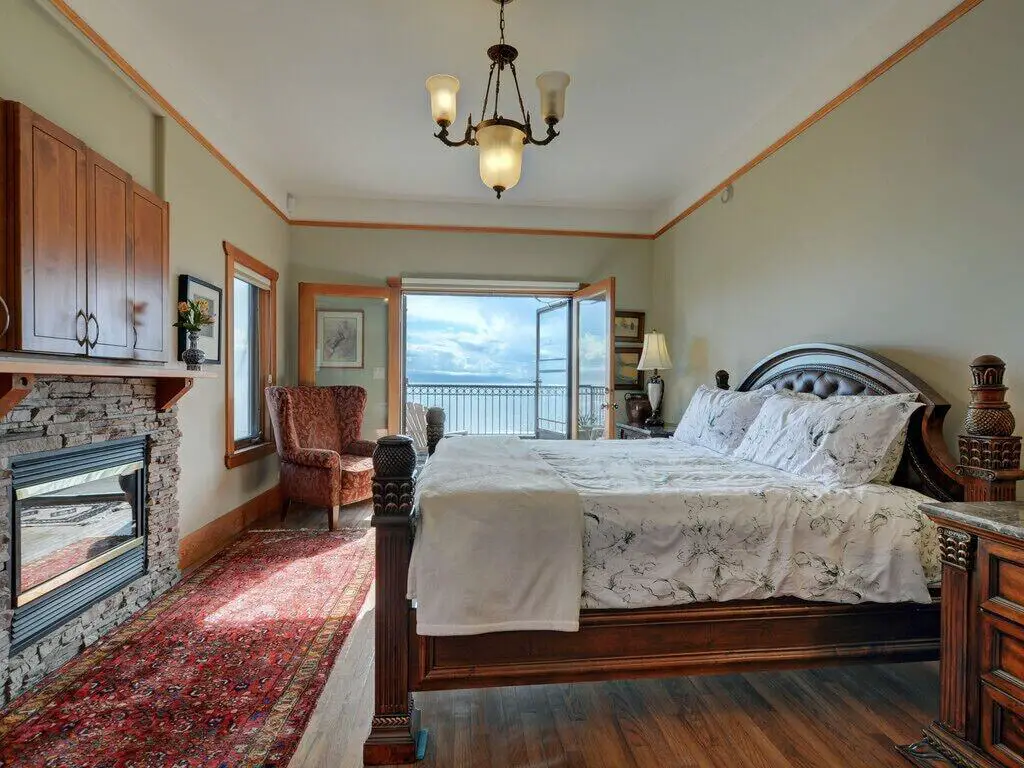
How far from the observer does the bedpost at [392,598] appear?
1584 mm

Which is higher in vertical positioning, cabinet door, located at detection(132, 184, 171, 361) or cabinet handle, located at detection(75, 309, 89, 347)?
cabinet door, located at detection(132, 184, 171, 361)

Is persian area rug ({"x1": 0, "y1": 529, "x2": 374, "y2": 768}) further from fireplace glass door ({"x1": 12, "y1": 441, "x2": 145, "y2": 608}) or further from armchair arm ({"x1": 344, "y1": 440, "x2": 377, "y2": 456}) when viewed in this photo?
armchair arm ({"x1": 344, "y1": 440, "x2": 377, "y2": 456})

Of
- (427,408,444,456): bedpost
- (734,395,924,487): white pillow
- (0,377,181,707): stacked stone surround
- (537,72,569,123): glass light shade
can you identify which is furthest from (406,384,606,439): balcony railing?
(537,72,569,123): glass light shade

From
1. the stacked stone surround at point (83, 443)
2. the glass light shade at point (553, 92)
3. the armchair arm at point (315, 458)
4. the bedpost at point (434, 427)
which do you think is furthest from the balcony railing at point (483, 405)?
the glass light shade at point (553, 92)

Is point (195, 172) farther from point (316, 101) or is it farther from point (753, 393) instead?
point (753, 393)

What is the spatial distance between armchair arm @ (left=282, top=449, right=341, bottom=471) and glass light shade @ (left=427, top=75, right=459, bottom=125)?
8.40ft

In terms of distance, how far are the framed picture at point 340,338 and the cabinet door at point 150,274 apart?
2183 millimetres

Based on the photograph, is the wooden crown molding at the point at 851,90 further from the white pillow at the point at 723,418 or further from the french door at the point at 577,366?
the white pillow at the point at 723,418

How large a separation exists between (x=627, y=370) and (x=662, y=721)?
145 inches

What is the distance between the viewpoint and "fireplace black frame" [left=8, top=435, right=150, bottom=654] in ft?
6.30

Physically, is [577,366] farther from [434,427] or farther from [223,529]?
[223,529]

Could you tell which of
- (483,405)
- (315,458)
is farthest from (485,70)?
(483,405)

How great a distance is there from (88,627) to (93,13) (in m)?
2.67

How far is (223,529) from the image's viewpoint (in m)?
3.62
